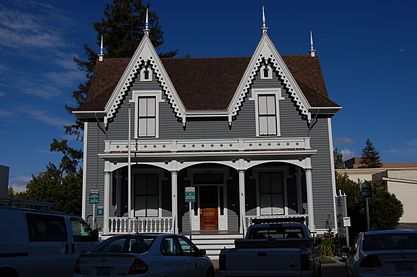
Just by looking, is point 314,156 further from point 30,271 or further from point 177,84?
point 30,271

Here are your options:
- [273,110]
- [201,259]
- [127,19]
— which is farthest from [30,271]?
[127,19]

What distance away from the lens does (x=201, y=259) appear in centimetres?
1171

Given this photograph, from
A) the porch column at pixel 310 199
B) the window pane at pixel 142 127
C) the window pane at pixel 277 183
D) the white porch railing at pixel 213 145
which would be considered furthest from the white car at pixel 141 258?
the window pane at pixel 142 127

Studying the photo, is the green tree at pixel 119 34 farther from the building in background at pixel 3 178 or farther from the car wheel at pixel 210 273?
the car wheel at pixel 210 273

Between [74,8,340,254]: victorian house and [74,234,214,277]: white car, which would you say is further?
[74,8,340,254]: victorian house

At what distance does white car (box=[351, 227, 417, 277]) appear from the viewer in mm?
9133

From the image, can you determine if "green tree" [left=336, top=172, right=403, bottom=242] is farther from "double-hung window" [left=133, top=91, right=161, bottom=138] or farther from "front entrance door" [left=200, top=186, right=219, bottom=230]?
"double-hung window" [left=133, top=91, right=161, bottom=138]

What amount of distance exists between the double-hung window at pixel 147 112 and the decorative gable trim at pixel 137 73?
64cm

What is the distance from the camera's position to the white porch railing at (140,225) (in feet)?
73.8

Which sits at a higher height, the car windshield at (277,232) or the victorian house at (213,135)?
the victorian house at (213,135)

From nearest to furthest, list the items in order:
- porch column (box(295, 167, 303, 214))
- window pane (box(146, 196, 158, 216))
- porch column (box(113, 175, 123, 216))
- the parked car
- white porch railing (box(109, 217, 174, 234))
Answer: the parked car, white porch railing (box(109, 217, 174, 234)), porch column (box(295, 167, 303, 214)), porch column (box(113, 175, 123, 216)), window pane (box(146, 196, 158, 216))

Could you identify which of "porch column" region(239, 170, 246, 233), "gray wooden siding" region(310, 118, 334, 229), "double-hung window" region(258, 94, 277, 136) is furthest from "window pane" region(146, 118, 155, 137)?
"gray wooden siding" region(310, 118, 334, 229)

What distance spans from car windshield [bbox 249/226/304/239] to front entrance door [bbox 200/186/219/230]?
12.8 meters

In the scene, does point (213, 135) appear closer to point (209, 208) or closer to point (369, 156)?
point (209, 208)
